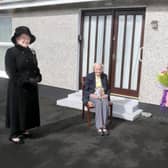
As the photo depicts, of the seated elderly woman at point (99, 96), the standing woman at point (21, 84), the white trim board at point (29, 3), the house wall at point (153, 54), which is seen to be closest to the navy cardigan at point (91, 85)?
the seated elderly woman at point (99, 96)

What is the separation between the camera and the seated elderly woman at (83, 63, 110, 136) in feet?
13.1

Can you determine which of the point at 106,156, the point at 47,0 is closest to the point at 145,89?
the point at 106,156

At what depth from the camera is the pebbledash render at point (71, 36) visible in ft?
15.6

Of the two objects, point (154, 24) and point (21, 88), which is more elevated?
point (154, 24)

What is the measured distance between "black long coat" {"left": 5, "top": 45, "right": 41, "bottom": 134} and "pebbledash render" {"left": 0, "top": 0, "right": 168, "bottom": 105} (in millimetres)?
2441

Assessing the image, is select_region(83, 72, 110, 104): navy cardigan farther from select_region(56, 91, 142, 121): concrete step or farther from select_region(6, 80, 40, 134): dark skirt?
select_region(6, 80, 40, 134): dark skirt

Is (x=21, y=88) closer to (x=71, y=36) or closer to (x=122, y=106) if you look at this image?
(x=122, y=106)

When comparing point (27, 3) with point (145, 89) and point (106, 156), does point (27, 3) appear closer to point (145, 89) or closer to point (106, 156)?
point (145, 89)

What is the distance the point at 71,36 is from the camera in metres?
→ 5.92

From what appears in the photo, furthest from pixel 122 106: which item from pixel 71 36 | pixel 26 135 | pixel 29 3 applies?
pixel 29 3

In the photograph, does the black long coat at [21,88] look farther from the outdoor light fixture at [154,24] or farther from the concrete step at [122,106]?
the outdoor light fixture at [154,24]

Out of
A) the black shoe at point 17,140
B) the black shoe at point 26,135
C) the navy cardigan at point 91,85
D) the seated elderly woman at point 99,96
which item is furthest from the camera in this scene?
the navy cardigan at point 91,85

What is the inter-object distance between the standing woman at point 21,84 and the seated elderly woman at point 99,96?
999 mm

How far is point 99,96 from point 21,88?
4.38 feet
